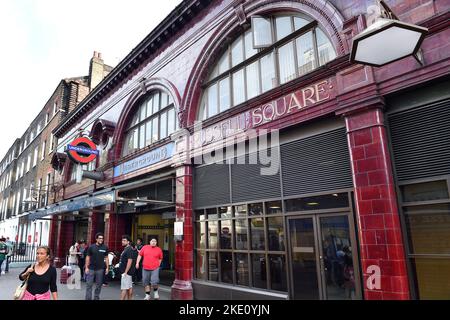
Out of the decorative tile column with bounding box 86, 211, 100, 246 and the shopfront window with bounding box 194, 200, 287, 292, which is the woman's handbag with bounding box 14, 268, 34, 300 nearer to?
the shopfront window with bounding box 194, 200, 287, 292

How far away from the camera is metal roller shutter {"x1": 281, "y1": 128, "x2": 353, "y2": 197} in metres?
6.67

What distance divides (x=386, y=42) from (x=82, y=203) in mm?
11400

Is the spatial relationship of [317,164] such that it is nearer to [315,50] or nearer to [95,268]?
[315,50]

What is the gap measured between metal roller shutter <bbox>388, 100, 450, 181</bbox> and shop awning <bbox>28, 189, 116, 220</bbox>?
8.26 meters

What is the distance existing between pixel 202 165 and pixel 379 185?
18.8 ft

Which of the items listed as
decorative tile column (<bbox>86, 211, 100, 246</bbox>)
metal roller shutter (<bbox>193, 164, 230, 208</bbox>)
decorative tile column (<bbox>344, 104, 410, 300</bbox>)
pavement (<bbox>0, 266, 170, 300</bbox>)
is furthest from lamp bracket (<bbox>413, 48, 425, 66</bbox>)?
decorative tile column (<bbox>86, 211, 100, 246</bbox>)

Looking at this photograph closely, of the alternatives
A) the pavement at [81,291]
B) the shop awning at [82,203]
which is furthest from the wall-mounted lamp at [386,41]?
the pavement at [81,291]

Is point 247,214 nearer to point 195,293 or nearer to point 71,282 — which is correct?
point 195,293

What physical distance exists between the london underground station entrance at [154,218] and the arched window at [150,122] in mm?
1939

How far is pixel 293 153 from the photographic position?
771 cm

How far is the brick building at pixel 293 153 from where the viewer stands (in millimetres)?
5473

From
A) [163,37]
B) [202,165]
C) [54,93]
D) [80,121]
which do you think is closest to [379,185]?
[202,165]

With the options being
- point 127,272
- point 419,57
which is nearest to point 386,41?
point 419,57

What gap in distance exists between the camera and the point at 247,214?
8523 millimetres
